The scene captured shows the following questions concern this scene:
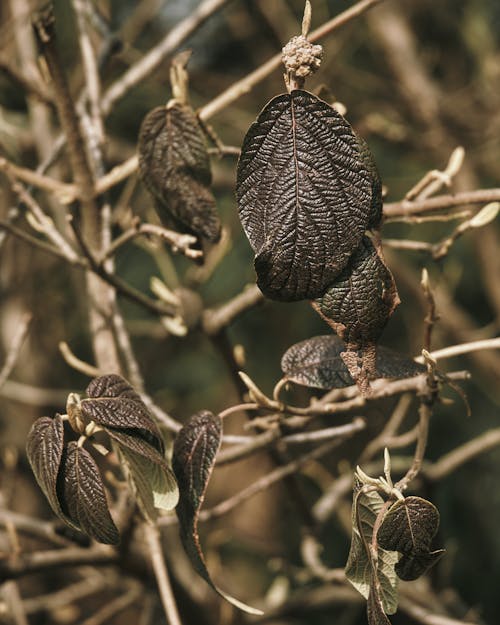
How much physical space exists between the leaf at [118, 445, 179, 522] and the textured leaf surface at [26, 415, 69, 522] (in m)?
0.05

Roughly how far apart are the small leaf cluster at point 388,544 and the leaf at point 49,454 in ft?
0.58

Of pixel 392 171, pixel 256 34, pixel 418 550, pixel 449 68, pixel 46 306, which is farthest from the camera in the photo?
pixel 449 68

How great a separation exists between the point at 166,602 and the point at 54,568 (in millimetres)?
215

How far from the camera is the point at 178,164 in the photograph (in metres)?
0.54

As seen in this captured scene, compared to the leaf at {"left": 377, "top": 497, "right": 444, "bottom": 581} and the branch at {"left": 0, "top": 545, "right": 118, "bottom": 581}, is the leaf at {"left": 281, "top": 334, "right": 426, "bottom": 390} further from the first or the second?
the branch at {"left": 0, "top": 545, "right": 118, "bottom": 581}

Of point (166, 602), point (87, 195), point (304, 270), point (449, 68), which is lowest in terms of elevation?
point (166, 602)

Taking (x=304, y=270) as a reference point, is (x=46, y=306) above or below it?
above

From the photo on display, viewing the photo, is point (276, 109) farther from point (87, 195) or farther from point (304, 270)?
point (87, 195)

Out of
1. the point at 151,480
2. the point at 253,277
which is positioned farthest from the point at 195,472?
the point at 253,277

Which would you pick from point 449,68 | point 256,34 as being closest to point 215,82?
point 256,34

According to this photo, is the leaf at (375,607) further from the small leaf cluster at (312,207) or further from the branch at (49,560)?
the branch at (49,560)

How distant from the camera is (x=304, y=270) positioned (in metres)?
0.41

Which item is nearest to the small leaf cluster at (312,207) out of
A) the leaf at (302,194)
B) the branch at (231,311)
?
the leaf at (302,194)

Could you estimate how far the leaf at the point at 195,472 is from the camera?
47 cm
